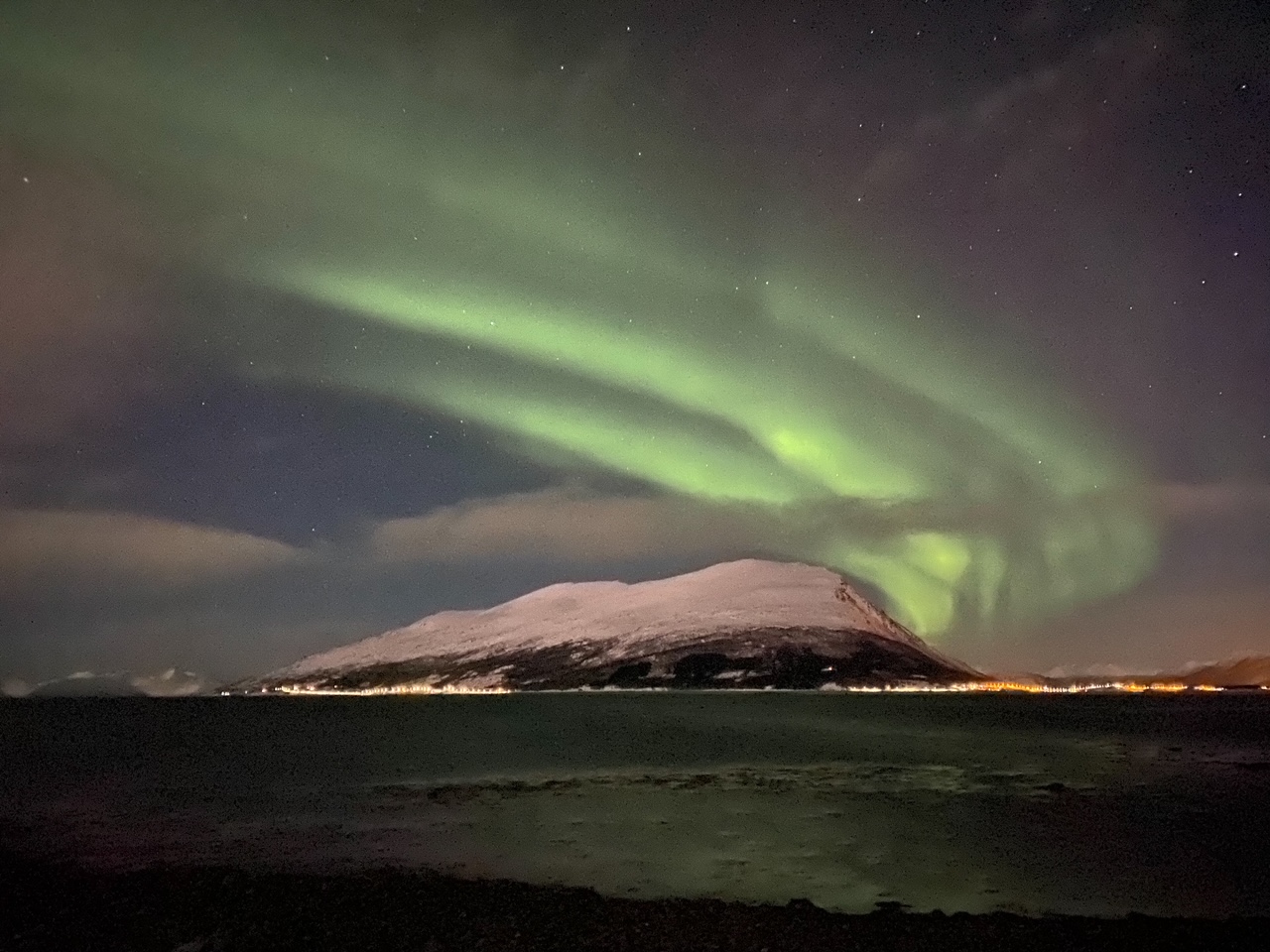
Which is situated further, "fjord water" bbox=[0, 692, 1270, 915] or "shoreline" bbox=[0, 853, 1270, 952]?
"fjord water" bbox=[0, 692, 1270, 915]

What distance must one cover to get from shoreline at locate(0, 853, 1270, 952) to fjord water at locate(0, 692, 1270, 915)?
2.87 meters

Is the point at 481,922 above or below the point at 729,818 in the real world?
above

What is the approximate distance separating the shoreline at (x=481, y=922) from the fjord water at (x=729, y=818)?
9.42 ft

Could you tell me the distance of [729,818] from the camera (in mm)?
41656

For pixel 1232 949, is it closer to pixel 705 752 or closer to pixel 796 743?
pixel 705 752

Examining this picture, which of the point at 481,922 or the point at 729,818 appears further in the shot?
the point at 729,818

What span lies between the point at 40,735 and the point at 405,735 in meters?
59.1

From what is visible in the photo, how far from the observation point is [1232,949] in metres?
20.5

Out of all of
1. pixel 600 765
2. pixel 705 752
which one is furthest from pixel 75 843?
pixel 705 752

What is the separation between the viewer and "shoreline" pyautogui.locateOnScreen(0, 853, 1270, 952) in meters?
20.6

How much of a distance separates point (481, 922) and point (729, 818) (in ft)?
70.0

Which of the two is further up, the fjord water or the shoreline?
the shoreline

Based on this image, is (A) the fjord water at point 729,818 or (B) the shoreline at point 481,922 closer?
(B) the shoreline at point 481,922

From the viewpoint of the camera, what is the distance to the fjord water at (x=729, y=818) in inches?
1137
